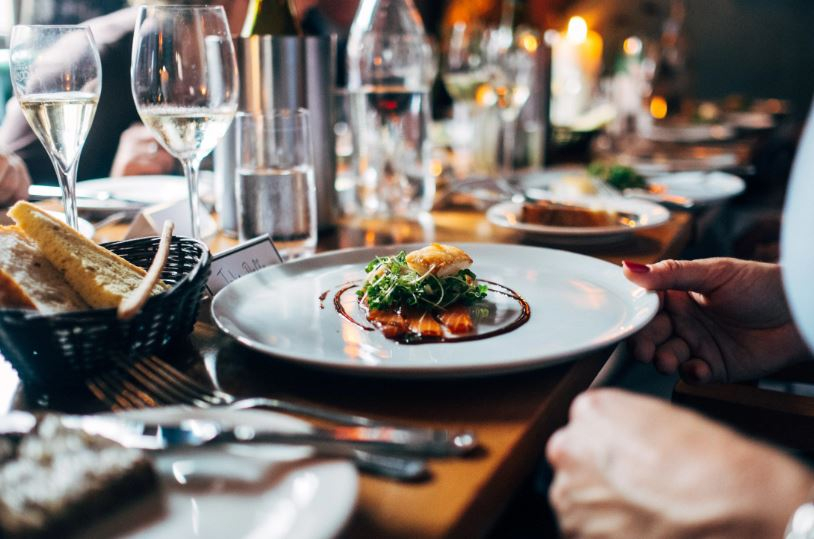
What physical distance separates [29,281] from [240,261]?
336 mm

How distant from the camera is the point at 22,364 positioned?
0.62 m

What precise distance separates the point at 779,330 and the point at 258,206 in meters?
0.78

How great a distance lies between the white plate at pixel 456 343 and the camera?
64 centimetres

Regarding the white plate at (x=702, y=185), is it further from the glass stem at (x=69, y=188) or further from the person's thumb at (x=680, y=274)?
the glass stem at (x=69, y=188)

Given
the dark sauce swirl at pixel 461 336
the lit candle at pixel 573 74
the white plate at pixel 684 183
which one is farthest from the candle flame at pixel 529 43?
the dark sauce swirl at pixel 461 336

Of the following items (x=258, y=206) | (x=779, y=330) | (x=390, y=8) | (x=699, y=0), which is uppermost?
(x=699, y=0)

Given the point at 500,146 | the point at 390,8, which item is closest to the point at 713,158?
the point at 500,146

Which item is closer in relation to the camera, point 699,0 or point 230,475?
point 230,475

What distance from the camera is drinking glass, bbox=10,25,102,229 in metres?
0.85

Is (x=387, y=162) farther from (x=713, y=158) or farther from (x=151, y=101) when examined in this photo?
(x=713, y=158)

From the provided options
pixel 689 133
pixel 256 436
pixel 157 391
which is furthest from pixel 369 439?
pixel 689 133

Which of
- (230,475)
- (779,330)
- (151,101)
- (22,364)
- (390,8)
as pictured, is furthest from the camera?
(390,8)

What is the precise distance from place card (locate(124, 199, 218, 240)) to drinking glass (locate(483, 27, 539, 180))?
2.85 ft

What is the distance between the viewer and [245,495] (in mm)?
448
